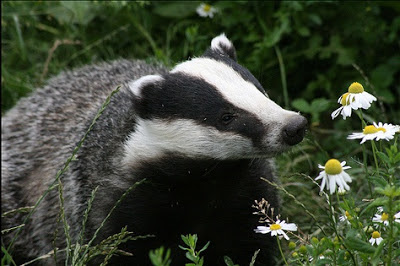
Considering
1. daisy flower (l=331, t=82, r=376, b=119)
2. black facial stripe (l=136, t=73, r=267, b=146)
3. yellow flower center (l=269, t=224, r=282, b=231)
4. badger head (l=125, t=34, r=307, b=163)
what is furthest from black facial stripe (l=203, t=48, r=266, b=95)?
yellow flower center (l=269, t=224, r=282, b=231)

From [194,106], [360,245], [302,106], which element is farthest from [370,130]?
[302,106]

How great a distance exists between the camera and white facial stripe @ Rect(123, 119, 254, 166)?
302 centimetres

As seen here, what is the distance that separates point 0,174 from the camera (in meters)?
4.53

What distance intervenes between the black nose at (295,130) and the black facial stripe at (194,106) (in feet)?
0.32

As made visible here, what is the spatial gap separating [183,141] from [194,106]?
0.16 meters

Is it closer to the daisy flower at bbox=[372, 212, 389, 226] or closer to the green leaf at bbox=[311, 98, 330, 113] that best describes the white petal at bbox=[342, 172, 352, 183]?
the daisy flower at bbox=[372, 212, 389, 226]

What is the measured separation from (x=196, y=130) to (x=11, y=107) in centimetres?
273

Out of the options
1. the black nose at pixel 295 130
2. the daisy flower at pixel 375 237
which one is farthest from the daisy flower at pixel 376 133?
the black nose at pixel 295 130

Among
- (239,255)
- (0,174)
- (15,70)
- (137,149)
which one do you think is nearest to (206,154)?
(137,149)

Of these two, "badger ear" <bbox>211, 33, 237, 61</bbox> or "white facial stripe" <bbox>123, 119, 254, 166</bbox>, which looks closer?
A: "white facial stripe" <bbox>123, 119, 254, 166</bbox>

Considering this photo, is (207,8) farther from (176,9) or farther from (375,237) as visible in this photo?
(375,237)

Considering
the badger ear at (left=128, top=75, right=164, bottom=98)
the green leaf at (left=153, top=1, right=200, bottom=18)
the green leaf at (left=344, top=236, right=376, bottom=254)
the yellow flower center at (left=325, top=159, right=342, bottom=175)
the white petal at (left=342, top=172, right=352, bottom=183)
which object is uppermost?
the yellow flower center at (left=325, top=159, right=342, bottom=175)

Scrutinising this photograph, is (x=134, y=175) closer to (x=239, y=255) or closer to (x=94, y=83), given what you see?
(x=239, y=255)

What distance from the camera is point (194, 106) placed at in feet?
10.0
